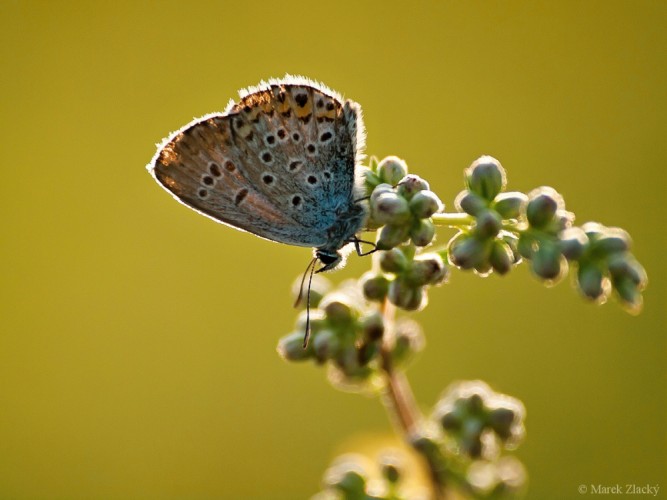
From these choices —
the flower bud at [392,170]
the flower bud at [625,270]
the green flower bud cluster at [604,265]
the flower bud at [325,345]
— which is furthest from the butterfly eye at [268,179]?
the flower bud at [625,270]

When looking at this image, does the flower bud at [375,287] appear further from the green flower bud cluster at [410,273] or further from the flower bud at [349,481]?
the flower bud at [349,481]

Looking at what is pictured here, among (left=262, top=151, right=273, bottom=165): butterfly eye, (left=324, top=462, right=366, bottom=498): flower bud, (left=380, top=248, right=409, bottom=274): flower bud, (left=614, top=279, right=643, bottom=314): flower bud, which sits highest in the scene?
(left=262, top=151, right=273, bottom=165): butterfly eye

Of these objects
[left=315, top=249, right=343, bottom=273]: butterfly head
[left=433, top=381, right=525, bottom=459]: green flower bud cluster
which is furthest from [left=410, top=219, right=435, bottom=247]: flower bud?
[left=433, top=381, right=525, bottom=459]: green flower bud cluster

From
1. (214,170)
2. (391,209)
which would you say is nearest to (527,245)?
(391,209)

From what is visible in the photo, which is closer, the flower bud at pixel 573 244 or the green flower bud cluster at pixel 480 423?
the flower bud at pixel 573 244

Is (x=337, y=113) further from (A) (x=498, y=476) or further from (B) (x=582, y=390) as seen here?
(B) (x=582, y=390)

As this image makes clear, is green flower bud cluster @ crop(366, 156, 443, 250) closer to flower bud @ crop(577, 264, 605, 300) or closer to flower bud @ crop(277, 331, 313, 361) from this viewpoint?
flower bud @ crop(577, 264, 605, 300)
